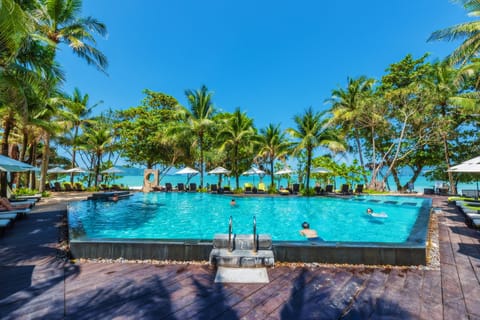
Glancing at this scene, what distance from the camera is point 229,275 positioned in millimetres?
3023

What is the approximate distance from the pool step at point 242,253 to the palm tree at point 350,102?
16.3 metres

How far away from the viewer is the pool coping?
11.0 ft

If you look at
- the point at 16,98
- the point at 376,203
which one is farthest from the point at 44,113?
the point at 376,203

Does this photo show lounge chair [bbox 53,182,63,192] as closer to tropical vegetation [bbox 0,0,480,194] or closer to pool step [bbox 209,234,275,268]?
tropical vegetation [bbox 0,0,480,194]

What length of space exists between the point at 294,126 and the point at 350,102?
600 cm

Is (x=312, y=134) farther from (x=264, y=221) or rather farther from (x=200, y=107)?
(x=200, y=107)

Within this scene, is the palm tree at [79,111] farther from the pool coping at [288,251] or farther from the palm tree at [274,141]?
the pool coping at [288,251]

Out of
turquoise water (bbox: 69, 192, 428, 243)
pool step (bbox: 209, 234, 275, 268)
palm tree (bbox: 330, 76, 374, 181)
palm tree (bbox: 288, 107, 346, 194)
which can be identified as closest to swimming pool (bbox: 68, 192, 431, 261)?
turquoise water (bbox: 69, 192, 428, 243)

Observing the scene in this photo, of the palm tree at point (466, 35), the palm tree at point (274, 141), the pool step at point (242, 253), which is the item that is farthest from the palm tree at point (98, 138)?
the palm tree at point (466, 35)

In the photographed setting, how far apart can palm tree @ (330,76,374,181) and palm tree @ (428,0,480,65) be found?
24.2ft

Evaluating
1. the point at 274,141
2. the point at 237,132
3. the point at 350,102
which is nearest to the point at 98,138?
the point at 237,132

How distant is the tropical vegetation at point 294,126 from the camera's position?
1039cm

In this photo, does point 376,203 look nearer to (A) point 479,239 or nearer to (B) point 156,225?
(A) point 479,239

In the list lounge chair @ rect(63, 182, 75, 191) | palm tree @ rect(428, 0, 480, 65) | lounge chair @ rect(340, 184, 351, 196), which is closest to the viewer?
palm tree @ rect(428, 0, 480, 65)
